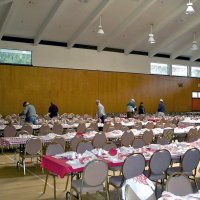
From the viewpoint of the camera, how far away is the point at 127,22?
63.8 feet

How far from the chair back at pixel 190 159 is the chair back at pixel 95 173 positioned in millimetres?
1975

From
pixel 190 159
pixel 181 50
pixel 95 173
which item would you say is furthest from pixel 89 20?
pixel 95 173

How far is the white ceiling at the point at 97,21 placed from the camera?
675 inches

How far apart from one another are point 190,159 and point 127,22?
1406 centimetres

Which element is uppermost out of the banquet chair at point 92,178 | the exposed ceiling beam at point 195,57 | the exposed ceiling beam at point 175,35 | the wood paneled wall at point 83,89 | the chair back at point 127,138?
the exposed ceiling beam at point 175,35

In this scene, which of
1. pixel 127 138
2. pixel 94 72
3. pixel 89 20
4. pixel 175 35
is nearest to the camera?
pixel 127 138

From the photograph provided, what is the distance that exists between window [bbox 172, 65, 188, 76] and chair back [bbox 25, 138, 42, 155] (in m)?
21.4

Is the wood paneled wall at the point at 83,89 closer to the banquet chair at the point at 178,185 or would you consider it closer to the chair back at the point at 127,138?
the chair back at the point at 127,138

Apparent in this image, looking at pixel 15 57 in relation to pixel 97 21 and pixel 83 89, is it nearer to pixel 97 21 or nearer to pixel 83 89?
pixel 83 89

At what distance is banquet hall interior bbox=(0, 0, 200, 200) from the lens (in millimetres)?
11594

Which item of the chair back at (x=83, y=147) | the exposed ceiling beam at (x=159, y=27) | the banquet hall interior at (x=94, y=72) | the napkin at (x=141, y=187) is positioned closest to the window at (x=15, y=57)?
the banquet hall interior at (x=94, y=72)

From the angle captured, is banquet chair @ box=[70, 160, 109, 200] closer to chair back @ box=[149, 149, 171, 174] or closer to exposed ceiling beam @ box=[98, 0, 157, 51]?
chair back @ box=[149, 149, 171, 174]

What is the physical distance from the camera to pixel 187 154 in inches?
261

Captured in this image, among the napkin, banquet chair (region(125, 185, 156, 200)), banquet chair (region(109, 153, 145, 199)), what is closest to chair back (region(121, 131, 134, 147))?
banquet chair (region(109, 153, 145, 199))
